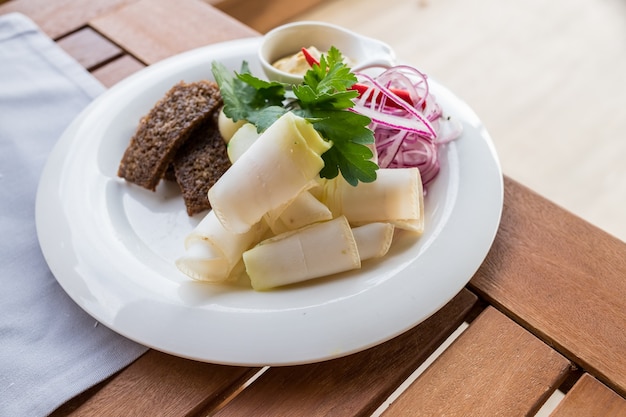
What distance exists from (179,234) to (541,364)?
1.79 ft

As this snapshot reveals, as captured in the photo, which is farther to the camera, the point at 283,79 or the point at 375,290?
the point at 283,79

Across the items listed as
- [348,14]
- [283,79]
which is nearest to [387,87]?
[283,79]

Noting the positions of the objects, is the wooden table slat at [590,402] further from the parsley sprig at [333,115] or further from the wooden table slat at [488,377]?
the parsley sprig at [333,115]

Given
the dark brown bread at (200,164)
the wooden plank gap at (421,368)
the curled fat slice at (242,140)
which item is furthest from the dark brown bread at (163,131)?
the wooden plank gap at (421,368)

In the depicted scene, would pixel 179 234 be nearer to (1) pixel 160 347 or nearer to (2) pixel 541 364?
(1) pixel 160 347

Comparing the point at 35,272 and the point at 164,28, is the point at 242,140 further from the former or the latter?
the point at 164,28

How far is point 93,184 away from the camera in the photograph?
0.97 m

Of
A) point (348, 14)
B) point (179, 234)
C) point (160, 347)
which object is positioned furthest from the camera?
point (348, 14)

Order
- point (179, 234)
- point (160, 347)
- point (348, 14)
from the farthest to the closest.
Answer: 1. point (348, 14)
2. point (179, 234)
3. point (160, 347)

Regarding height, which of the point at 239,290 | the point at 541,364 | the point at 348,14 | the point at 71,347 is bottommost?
the point at 348,14

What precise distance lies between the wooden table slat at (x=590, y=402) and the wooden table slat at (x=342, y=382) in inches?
6.2

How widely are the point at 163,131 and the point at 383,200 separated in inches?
15.8

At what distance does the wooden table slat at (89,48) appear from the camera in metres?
1.31

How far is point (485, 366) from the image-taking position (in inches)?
28.9
